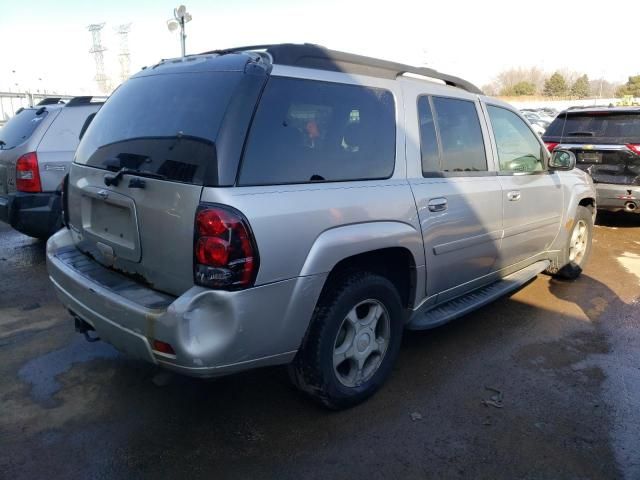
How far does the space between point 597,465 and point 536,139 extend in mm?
2925

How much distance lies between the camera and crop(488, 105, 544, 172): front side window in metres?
4.14

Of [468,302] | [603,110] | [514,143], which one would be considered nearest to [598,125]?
[603,110]

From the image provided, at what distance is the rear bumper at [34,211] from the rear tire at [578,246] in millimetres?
5350

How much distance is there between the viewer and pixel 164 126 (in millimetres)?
2721

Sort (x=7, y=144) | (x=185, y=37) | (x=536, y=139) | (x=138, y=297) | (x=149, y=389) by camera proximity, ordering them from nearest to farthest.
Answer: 1. (x=138, y=297)
2. (x=149, y=389)
3. (x=536, y=139)
4. (x=7, y=144)
5. (x=185, y=37)

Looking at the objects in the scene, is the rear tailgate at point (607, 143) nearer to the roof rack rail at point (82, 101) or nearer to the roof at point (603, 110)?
the roof at point (603, 110)

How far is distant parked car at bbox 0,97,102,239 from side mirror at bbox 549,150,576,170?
4949 mm

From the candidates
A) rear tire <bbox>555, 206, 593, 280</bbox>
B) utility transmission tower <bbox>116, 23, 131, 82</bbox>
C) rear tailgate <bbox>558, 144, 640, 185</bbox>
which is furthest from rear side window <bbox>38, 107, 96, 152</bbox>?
utility transmission tower <bbox>116, 23, 131, 82</bbox>

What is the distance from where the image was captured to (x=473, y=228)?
143 inches

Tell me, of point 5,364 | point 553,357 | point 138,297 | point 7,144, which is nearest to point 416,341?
point 553,357

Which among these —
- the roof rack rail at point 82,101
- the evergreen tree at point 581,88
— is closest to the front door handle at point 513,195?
the roof rack rail at point 82,101

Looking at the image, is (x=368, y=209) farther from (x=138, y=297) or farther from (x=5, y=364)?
(x=5, y=364)

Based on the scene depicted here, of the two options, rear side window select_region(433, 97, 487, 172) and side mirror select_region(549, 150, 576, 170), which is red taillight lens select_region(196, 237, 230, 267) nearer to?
rear side window select_region(433, 97, 487, 172)

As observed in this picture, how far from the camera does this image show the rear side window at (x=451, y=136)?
11.2ft
